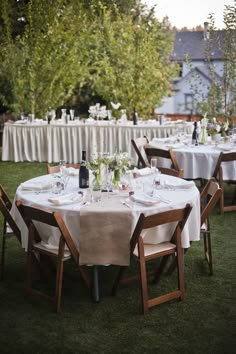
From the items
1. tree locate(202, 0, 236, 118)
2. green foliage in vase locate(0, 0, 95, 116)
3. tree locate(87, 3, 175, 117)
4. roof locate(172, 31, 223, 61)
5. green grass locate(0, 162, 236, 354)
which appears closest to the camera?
green grass locate(0, 162, 236, 354)

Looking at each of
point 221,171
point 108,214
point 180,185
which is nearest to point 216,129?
point 221,171

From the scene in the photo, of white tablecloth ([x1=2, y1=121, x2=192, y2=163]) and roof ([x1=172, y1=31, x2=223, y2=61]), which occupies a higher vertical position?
roof ([x1=172, y1=31, x2=223, y2=61])

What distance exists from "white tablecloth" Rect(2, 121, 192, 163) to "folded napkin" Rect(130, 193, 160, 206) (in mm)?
5966

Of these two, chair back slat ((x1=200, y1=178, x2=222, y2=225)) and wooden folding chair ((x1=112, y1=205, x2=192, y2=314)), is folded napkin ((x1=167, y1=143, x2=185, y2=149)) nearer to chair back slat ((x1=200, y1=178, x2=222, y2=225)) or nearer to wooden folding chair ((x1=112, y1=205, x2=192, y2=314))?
chair back slat ((x1=200, y1=178, x2=222, y2=225))

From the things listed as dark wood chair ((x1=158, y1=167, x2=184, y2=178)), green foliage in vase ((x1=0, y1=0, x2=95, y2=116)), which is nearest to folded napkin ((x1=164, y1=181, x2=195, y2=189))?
dark wood chair ((x1=158, y1=167, x2=184, y2=178))

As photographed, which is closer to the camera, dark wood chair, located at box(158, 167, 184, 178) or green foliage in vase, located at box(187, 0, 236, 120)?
dark wood chair, located at box(158, 167, 184, 178)

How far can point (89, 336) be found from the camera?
3451 millimetres

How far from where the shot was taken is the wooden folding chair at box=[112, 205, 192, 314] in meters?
3.55

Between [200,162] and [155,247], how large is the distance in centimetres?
301

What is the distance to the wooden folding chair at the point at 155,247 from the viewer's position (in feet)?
11.6

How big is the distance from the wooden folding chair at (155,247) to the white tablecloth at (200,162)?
2.79 m

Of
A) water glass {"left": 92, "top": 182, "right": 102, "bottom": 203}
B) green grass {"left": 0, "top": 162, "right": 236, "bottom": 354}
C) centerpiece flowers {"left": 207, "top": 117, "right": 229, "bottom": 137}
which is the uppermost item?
centerpiece flowers {"left": 207, "top": 117, "right": 229, "bottom": 137}

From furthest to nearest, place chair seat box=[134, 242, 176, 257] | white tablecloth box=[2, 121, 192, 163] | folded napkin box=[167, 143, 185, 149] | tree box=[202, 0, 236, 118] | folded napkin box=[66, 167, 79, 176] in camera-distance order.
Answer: white tablecloth box=[2, 121, 192, 163]
tree box=[202, 0, 236, 118]
folded napkin box=[167, 143, 185, 149]
folded napkin box=[66, 167, 79, 176]
chair seat box=[134, 242, 176, 257]

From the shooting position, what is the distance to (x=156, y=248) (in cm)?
385
